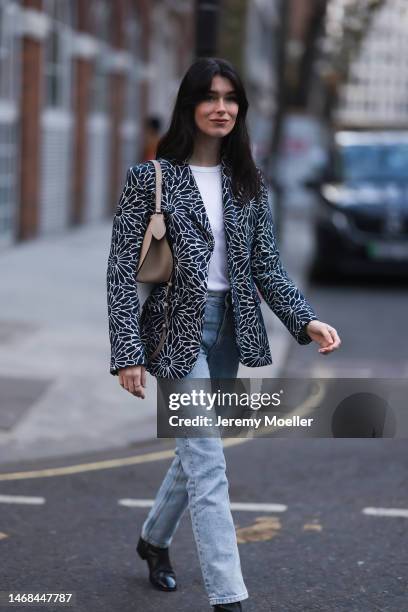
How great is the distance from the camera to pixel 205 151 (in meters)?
3.96

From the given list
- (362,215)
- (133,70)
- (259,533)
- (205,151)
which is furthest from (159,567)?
(133,70)

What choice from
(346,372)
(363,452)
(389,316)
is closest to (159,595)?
(363,452)

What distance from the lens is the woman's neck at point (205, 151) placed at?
3.95m

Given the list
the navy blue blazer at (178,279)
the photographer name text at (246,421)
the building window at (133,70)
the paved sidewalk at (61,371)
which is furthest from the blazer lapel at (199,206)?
the building window at (133,70)

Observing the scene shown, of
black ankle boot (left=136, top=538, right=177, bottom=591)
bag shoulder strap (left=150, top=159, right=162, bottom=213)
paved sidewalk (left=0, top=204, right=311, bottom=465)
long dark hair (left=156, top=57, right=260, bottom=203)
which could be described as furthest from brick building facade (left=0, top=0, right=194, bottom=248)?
bag shoulder strap (left=150, top=159, right=162, bottom=213)

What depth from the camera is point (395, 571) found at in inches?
185

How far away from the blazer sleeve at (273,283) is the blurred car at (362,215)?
36.2 ft

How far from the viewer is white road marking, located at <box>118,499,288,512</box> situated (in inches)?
219

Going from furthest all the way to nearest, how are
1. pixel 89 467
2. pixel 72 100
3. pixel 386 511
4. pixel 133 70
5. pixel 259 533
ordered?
pixel 133 70
pixel 72 100
pixel 89 467
pixel 386 511
pixel 259 533

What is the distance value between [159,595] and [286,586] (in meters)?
0.48

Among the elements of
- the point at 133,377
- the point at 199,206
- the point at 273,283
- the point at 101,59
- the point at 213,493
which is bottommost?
the point at 213,493

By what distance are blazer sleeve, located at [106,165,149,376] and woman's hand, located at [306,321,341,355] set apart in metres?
0.56

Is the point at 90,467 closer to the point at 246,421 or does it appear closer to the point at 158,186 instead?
the point at 246,421

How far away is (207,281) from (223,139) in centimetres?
50
